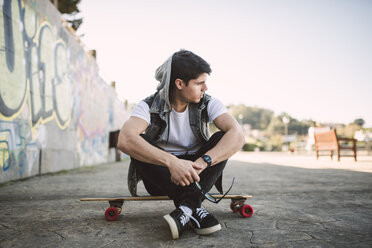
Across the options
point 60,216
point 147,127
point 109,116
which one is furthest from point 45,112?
point 109,116

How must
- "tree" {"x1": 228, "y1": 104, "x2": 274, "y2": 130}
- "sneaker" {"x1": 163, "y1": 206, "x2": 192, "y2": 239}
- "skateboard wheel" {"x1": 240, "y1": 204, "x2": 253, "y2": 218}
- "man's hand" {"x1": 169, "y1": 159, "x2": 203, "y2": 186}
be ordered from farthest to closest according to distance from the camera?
"tree" {"x1": 228, "y1": 104, "x2": 274, "y2": 130} < "skateboard wheel" {"x1": 240, "y1": 204, "x2": 253, "y2": 218} < "man's hand" {"x1": 169, "y1": 159, "x2": 203, "y2": 186} < "sneaker" {"x1": 163, "y1": 206, "x2": 192, "y2": 239}

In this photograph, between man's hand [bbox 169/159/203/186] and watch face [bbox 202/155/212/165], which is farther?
watch face [bbox 202/155/212/165]

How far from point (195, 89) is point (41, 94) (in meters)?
4.42

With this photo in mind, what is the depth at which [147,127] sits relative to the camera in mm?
2213

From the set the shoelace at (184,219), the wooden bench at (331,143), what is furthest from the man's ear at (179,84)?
the wooden bench at (331,143)

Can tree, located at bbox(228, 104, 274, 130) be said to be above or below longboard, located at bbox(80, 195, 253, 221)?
below

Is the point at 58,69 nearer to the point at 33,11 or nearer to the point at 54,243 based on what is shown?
the point at 33,11

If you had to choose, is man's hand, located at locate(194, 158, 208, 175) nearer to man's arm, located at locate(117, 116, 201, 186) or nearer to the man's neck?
man's arm, located at locate(117, 116, 201, 186)

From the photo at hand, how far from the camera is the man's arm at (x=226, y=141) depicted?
1905 mm

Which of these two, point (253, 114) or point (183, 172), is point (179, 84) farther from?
point (253, 114)

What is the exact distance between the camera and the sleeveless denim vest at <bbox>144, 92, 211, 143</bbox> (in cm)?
218

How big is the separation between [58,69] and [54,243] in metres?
5.49

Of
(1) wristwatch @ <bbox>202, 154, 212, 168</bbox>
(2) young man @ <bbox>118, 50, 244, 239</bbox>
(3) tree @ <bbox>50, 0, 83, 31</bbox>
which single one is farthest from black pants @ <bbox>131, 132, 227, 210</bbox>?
(3) tree @ <bbox>50, 0, 83, 31</bbox>

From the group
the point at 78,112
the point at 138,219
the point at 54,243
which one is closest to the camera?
the point at 54,243
